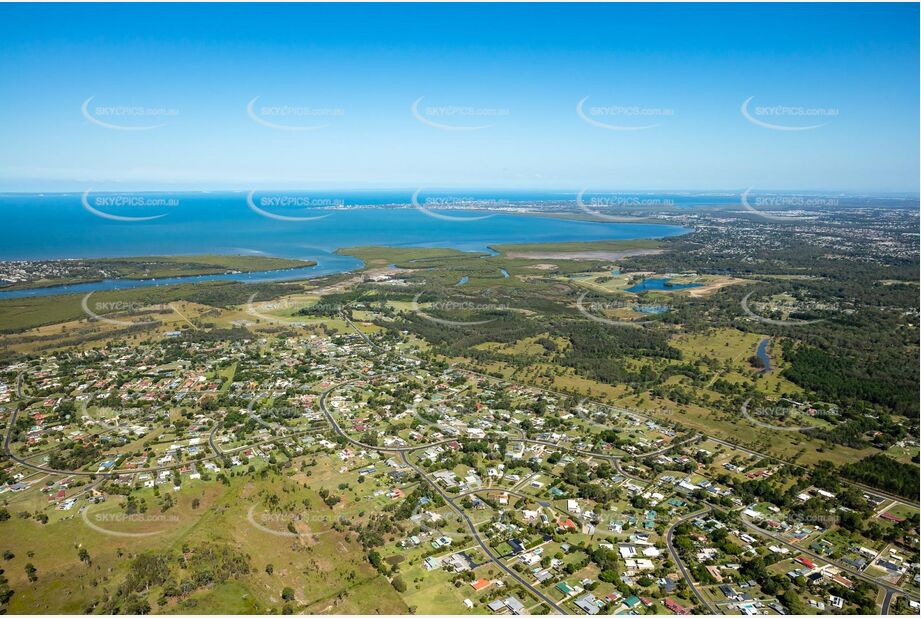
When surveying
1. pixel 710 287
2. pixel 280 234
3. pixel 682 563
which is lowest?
pixel 682 563

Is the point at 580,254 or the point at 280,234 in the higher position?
the point at 280,234

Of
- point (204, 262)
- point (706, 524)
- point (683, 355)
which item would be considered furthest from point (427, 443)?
point (204, 262)

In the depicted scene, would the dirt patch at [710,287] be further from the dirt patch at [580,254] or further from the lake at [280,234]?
the lake at [280,234]

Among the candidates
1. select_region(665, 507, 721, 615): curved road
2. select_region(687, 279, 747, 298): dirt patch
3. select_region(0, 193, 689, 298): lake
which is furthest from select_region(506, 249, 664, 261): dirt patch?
select_region(665, 507, 721, 615): curved road

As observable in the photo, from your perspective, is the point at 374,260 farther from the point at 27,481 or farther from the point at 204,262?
the point at 27,481

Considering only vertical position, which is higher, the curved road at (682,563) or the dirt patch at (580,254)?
the dirt patch at (580,254)

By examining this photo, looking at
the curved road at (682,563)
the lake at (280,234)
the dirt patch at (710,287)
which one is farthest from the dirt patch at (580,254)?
the curved road at (682,563)

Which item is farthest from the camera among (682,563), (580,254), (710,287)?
(580,254)

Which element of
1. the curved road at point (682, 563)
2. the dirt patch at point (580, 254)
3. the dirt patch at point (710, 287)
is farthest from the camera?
the dirt patch at point (580, 254)

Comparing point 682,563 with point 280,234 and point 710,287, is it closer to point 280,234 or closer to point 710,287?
point 710,287

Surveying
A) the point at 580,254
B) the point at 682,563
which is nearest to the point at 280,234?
the point at 580,254

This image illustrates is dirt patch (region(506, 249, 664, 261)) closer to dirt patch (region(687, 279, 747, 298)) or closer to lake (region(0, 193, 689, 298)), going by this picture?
lake (region(0, 193, 689, 298))
